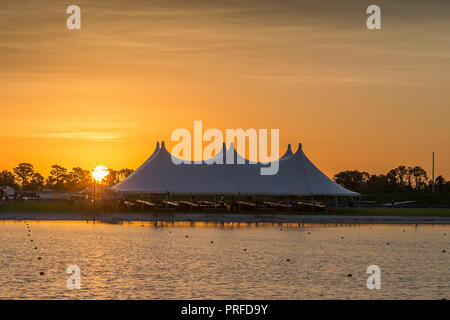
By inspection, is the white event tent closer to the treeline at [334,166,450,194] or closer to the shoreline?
the shoreline

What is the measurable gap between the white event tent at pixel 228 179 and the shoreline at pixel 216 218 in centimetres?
327

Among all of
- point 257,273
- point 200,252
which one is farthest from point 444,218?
point 257,273

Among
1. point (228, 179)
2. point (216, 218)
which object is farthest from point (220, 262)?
point (228, 179)

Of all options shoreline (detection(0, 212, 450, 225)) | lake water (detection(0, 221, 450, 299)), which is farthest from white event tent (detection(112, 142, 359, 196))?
lake water (detection(0, 221, 450, 299))

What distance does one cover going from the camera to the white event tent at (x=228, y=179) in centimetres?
6375

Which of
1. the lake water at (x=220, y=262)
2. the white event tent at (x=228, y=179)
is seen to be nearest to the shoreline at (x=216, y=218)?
the white event tent at (x=228, y=179)

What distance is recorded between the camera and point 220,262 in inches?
1164

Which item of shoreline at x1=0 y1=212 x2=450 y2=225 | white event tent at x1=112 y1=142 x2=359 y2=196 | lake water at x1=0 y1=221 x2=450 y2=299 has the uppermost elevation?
white event tent at x1=112 y1=142 x2=359 y2=196

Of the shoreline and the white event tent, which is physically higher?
the white event tent

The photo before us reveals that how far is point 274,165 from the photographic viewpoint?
6681 cm

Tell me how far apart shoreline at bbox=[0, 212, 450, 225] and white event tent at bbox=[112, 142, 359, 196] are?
10.7 feet

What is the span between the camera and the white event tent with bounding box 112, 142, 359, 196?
63.8 m

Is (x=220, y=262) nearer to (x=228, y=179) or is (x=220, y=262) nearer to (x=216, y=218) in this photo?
(x=216, y=218)
